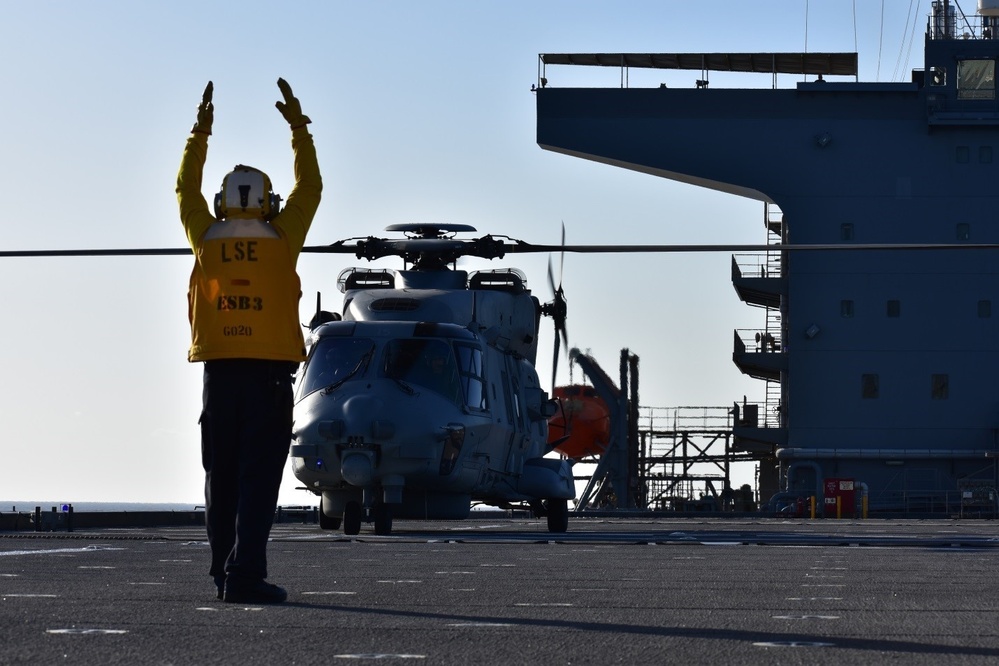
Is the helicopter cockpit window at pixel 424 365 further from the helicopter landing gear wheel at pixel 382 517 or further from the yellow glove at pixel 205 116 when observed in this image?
the yellow glove at pixel 205 116

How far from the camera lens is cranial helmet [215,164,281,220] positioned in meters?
6.64

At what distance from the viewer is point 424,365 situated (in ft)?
56.1

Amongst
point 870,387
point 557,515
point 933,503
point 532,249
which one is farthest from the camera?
point 870,387

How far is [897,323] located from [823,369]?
7.24 ft

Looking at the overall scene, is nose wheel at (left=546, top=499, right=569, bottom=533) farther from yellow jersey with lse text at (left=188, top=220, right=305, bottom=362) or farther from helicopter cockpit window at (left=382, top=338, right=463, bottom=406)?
yellow jersey with lse text at (left=188, top=220, right=305, bottom=362)

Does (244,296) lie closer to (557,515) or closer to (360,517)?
(360,517)

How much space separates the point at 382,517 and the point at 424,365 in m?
1.79

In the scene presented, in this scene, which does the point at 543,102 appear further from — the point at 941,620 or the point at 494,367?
the point at 941,620

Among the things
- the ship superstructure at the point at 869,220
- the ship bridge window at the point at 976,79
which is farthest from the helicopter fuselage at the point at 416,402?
the ship bridge window at the point at 976,79

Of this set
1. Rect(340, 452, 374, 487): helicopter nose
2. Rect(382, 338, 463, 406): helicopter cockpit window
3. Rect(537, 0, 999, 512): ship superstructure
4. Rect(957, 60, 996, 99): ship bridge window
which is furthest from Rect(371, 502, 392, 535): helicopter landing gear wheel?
Rect(957, 60, 996, 99): ship bridge window

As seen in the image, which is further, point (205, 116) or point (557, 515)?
point (557, 515)

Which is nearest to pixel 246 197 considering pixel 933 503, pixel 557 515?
pixel 557 515

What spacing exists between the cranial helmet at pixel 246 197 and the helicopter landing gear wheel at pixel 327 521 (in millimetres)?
11172

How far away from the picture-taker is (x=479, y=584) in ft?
23.9
